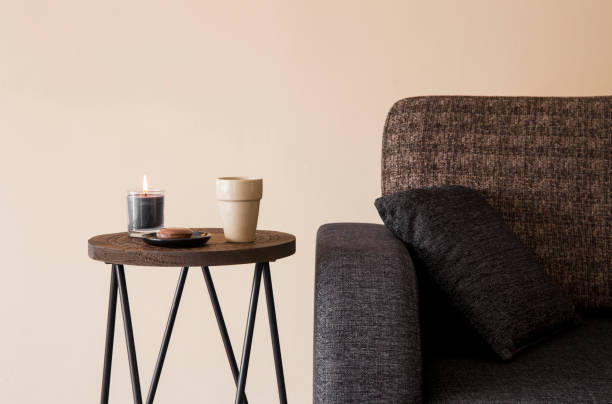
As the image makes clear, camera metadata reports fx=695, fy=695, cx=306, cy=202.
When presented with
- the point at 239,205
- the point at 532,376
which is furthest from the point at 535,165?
the point at 239,205

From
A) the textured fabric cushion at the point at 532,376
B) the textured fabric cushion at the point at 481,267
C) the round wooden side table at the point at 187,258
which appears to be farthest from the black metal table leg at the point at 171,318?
the textured fabric cushion at the point at 532,376

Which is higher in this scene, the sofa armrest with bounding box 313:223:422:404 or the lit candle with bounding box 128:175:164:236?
the lit candle with bounding box 128:175:164:236

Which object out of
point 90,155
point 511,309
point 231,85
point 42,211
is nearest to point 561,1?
point 231,85

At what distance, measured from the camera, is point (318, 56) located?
1.99 metres

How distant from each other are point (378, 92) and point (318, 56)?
20 centimetres

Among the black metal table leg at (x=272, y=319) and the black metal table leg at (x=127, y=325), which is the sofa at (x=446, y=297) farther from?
the black metal table leg at (x=127, y=325)

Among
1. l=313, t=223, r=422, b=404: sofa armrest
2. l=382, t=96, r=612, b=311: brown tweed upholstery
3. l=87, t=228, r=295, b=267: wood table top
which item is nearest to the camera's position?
l=313, t=223, r=422, b=404: sofa armrest

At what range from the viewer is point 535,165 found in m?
1.51

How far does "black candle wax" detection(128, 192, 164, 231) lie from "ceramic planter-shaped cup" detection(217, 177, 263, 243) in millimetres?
116

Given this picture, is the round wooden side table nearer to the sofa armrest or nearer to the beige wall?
the sofa armrest

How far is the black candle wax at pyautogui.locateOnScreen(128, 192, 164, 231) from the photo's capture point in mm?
1229

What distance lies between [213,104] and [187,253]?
0.97 m

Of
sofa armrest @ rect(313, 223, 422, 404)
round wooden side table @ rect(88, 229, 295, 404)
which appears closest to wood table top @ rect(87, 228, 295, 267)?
round wooden side table @ rect(88, 229, 295, 404)

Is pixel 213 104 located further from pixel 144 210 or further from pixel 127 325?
pixel 127 325
